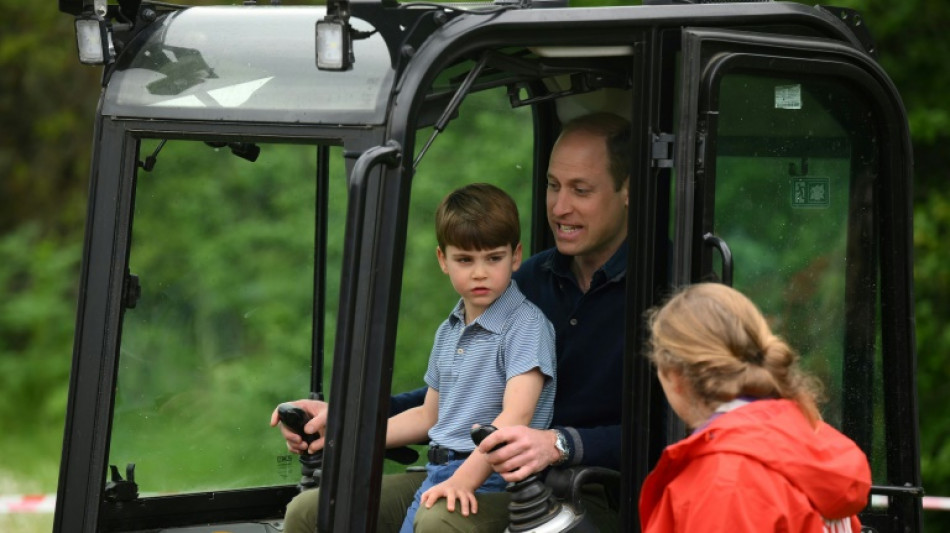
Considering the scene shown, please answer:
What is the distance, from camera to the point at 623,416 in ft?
10.3

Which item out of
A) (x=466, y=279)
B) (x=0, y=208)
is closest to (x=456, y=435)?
(x=466, y=279)

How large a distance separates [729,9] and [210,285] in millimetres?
1586

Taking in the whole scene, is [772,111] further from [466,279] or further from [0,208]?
[0,208]

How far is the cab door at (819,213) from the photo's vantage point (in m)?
3.08

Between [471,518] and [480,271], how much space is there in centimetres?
55

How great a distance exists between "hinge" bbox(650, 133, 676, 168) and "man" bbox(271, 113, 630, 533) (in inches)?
18.1

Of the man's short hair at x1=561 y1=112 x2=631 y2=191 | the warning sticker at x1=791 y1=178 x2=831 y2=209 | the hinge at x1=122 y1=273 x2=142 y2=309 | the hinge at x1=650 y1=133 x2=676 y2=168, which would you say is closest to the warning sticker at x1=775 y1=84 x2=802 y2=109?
the warning sticker at x1=791 y1=178 x2=831 y2=209

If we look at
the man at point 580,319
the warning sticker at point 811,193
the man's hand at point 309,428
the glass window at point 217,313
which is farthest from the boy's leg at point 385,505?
the warning sticker at point 811,193

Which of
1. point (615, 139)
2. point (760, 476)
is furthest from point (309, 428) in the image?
point (760, 476)

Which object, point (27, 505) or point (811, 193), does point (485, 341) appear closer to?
point (811, 193)

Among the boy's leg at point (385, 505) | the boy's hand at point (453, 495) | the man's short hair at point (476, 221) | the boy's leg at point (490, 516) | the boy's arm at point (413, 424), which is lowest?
the boy's leg at point (385, 505)

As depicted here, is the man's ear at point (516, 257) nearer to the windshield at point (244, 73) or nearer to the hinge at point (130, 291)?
the windshield at point (244, 73)

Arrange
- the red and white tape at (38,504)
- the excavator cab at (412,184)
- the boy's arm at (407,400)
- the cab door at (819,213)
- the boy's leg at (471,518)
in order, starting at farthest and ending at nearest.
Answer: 1. the red and white tape at (38,504)
2. the boy's arm at (407,400)
3. the boy's leg at (471,518)
4. the cab door at (819,213)
5. the excavator cab at (412,184)

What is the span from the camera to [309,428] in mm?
3584
